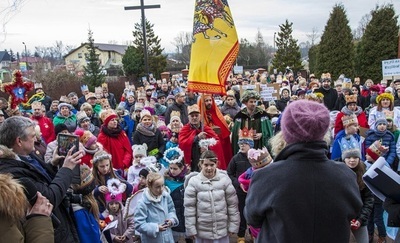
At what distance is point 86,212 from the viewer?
3506 millimetres

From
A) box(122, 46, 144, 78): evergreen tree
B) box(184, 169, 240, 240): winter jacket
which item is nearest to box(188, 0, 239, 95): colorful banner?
box(184, 169, 240, 240): winter jacket

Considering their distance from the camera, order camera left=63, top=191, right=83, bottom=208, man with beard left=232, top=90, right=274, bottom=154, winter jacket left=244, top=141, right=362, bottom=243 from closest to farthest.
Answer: winter jacket left=244, top=141, right=362, bottom=243
camera left=63, top=191, right=83, bottom=208
man with beard left=232, top=90, right=274, bottom=154

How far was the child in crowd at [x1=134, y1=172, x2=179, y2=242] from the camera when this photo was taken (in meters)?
4.24

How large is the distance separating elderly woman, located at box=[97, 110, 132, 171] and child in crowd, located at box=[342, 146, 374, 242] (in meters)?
3.56

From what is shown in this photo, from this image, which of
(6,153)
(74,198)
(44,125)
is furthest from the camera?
(44,125)

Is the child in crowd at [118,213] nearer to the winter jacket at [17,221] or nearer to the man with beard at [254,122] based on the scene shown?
the winter jacket at [17,221]

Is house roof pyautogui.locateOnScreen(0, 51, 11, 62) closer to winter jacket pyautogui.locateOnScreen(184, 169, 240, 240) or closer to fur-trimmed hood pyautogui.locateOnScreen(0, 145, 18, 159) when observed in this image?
winter jacket pyautogui.locateOnScreen(184, 169, 240, 240)

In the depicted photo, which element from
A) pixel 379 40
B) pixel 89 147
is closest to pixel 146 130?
pixel 89 147


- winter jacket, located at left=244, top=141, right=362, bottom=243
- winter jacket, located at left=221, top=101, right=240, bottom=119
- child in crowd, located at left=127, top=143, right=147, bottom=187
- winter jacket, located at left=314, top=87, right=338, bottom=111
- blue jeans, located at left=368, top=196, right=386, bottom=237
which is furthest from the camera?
winter jacket, located at left=314, top=87, right=338, bottom=111

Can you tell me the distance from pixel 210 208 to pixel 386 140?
298 cm

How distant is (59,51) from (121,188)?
74.1m

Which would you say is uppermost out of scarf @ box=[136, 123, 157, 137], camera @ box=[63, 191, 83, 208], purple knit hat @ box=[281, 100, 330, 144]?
purple knit hat @ box=[281, 100, 330, 144]

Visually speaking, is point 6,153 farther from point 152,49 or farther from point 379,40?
point 152,49

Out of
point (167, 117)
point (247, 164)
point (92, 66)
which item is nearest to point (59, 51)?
point (92, 66)
